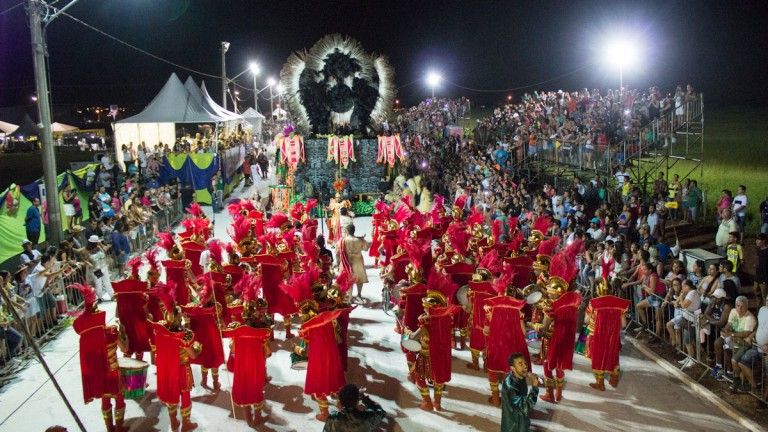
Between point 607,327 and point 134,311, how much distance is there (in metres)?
5.92

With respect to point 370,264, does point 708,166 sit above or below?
above

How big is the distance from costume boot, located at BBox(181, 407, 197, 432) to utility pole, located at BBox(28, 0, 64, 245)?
24.2 feet

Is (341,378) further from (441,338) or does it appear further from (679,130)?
(679,130)

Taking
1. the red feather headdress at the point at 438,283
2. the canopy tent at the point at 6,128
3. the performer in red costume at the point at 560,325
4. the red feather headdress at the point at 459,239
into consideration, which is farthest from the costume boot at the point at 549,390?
the canopy tent at the point at 6,128

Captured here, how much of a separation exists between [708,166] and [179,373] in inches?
721

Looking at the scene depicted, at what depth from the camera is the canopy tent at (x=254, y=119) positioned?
3939cm

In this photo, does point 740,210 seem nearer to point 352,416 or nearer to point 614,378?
point 614,378

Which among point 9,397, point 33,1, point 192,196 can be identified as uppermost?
point 33,1

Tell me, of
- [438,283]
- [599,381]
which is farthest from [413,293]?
[599,381]

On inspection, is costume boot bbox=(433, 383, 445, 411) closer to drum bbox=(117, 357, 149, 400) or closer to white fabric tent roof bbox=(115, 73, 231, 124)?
drum bbox=(117, 357, 149, 400)

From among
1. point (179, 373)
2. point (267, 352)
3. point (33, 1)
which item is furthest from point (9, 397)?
point (33, 1)

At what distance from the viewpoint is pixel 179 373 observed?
6848 mm

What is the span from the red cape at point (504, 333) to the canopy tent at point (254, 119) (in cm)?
3315

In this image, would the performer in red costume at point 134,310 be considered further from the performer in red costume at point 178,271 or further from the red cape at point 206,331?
the performer in red costume at point 178,271
